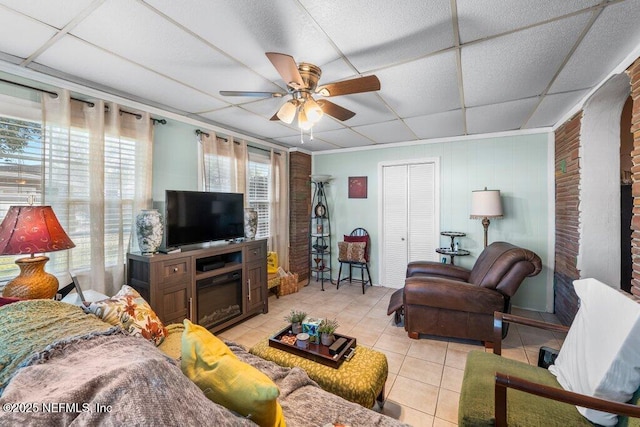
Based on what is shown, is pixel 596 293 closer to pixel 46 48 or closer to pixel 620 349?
pixel 620 349

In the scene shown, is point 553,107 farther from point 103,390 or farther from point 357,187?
point 103,390

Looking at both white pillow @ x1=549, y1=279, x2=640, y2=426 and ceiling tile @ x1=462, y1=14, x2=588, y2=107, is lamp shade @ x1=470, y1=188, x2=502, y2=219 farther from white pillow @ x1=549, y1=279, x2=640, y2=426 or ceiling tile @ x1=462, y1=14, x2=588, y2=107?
white pillow @ x1=549, y1=279, x2=640, y2=426

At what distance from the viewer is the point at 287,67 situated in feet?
5.29

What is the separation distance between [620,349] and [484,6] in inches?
68.4

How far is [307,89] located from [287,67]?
350mm

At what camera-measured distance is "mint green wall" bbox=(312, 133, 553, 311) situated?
141 inches

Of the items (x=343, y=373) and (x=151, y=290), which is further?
→ (x=151, y=290)

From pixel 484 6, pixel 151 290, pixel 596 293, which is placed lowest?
pixel 151 290

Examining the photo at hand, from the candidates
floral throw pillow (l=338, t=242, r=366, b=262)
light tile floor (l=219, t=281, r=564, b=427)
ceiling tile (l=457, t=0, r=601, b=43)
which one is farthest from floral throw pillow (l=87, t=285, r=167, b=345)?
floral throw pillow (l=338, t=242, r=366, b=262)

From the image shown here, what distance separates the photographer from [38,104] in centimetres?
208

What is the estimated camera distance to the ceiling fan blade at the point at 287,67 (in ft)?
4.86

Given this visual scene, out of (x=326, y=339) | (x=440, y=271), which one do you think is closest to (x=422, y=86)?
(x=326, y=339)

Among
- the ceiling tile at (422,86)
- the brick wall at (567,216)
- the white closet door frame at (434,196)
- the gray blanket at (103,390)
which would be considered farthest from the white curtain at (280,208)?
the brick wall at (567,216)

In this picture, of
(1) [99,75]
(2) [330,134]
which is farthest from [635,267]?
(1) [99,75]
